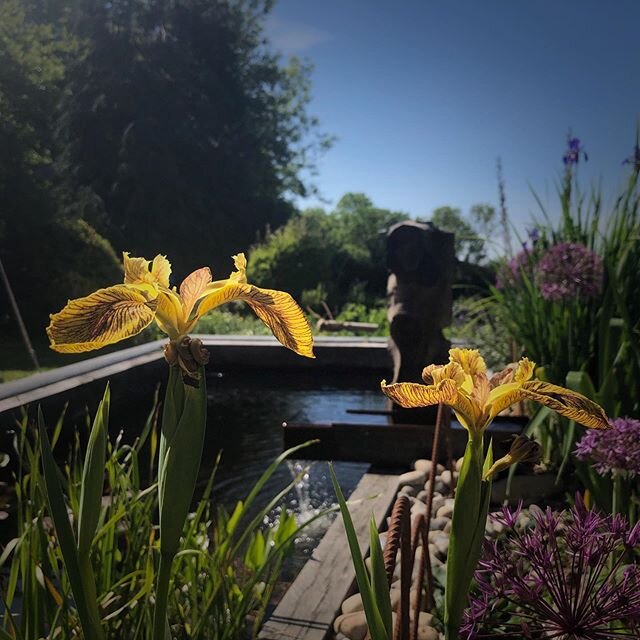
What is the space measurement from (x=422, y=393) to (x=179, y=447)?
0.27m

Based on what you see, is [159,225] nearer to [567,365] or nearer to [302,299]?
[302,299]

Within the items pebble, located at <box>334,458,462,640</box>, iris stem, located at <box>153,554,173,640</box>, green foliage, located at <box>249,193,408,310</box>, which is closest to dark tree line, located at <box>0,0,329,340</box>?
green foliage, located at <box>249,193,408,310</box>

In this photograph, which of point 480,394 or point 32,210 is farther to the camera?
point 32,210

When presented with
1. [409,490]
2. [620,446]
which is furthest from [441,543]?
[620,446]

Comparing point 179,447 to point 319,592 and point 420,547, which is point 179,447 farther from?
point 420,547

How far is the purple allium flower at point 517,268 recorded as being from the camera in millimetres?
3383

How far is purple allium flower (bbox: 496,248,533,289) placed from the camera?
11.1 ft

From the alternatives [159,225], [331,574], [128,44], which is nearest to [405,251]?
[331,574]

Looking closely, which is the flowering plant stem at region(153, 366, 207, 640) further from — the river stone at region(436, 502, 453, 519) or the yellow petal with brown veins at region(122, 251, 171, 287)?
the river stone at region(436, 502, 453, 519)

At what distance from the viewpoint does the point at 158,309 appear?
744 mm

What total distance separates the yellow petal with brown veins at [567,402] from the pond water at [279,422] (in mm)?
1691

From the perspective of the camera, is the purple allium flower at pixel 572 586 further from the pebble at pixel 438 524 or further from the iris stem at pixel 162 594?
the pebble at pixel 438 524

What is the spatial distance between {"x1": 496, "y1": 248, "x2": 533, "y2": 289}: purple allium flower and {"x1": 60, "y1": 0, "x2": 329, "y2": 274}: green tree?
14.9 metres

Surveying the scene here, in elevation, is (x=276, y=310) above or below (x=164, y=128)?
below
